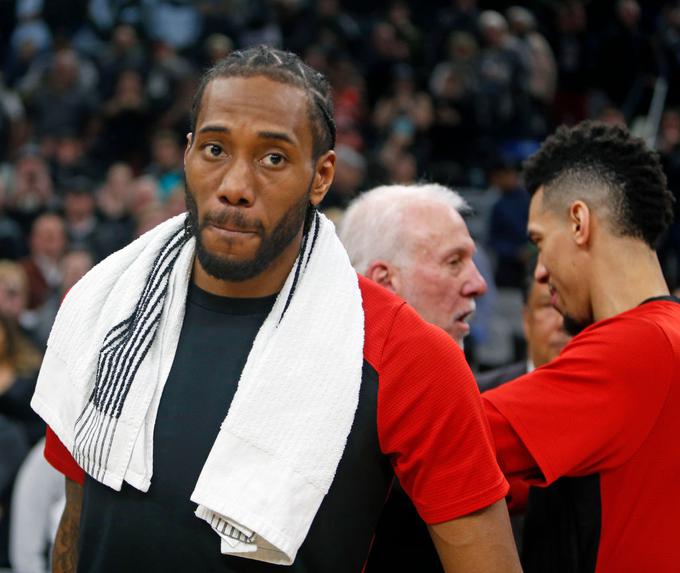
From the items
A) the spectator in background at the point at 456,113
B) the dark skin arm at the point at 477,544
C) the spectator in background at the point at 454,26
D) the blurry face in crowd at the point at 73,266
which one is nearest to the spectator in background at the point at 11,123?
the blurry face in crowd at the point at 73,266

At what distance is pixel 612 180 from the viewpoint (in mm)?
2836

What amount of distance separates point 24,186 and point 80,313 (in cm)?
758

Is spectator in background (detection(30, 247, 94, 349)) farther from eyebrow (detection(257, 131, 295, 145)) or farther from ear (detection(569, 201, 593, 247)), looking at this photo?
eyebrow (detection(257, 131, 295, 145))

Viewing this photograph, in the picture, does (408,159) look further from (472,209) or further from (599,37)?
(472,209)

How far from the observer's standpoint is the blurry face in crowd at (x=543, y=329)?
12.5 ft

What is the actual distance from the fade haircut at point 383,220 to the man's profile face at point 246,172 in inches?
29.2

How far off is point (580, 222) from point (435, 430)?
858mm

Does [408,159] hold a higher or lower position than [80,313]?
lower

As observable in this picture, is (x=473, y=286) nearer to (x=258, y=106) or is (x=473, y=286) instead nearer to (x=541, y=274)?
(x=541, y=274)

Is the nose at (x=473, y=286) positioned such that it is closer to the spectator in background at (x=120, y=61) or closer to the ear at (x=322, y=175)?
the ear at (x=322, y=175)

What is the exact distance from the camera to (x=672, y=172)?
9625 millimetres

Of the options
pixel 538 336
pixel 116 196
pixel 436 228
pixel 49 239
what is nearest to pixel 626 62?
pixel 116 196

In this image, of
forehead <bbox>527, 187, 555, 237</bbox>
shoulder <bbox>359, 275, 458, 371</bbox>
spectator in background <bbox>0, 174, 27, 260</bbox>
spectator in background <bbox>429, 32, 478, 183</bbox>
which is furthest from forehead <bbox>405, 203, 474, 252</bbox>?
spectator in background <bbox>429, 32, 478, 183</bbox>

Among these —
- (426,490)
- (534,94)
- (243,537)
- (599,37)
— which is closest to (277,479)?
(243,537)
